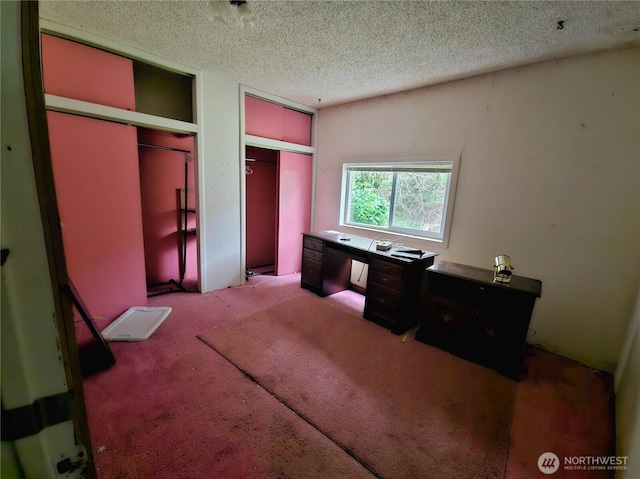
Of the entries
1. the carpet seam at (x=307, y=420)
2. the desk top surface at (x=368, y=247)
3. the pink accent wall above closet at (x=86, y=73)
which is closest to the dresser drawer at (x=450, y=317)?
the desk top surface at (x=368, y=247)

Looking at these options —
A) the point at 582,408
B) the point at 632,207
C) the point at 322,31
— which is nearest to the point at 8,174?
the point at 322,31

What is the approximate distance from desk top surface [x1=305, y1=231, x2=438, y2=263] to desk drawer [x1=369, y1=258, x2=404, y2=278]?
2.5 inches

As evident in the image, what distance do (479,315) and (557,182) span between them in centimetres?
133

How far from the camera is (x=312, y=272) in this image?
11.7 ft

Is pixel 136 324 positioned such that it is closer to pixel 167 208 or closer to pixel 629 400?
pixel 167 208

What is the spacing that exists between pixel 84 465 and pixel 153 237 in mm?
3342

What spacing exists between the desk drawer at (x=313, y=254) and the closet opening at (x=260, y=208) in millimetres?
871

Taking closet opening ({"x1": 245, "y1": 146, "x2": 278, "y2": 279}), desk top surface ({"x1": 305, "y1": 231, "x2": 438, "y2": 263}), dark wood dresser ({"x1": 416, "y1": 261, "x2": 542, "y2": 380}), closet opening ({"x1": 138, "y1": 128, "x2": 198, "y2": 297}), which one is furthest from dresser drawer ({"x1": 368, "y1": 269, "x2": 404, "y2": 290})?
closet opening ({"x1": 138, "y1": 128, "x2": 198, "y2": 297})

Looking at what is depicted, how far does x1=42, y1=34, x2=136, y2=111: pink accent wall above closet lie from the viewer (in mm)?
2152

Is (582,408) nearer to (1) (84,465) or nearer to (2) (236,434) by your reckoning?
(2) (236,434)

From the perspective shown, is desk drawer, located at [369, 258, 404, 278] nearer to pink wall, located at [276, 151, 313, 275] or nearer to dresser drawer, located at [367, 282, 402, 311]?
dresser drawer, located at [367, 282, 402, 311]

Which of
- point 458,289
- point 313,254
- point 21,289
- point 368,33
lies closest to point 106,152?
point 313,254

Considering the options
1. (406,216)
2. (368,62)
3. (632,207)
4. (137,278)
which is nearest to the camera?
(632,207)

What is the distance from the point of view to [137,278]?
283 cm
